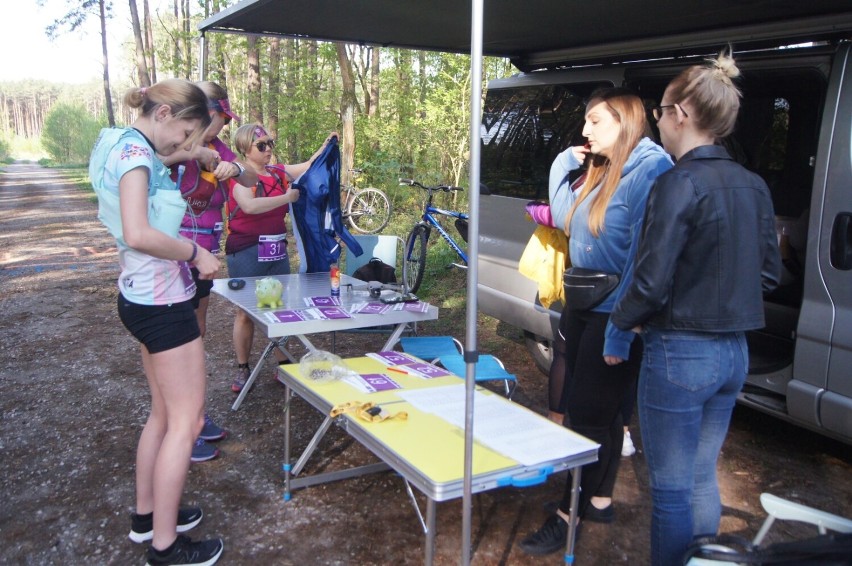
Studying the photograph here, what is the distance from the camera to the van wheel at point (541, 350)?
4.61m

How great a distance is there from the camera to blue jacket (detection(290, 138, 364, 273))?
4559 millimetres

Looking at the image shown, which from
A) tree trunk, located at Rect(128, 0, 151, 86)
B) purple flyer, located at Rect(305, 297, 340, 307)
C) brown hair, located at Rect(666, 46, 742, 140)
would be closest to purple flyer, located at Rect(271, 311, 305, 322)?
purple flyer, located at Rect(305, 297, 340, 307)

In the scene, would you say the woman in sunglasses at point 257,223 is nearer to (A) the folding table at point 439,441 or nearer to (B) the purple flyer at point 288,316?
(B) the purple flyer at point 288,316

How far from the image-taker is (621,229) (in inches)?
95.9

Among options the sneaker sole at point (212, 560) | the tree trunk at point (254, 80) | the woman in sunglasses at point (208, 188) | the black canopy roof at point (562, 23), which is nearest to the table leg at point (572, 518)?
the sneaker sole at point (212, 560)

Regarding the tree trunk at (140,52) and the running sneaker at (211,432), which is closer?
the running sneaker at (211,432)

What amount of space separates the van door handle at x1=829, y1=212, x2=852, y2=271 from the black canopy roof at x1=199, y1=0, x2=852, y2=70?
0.90 m

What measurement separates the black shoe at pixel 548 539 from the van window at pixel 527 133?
2295 millimetres

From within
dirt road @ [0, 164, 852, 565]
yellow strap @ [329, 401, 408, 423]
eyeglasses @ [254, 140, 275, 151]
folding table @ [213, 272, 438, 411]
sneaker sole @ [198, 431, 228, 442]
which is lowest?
dirt road @ [0, 164, 852, 565]

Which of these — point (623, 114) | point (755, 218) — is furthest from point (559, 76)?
point (755, 218)

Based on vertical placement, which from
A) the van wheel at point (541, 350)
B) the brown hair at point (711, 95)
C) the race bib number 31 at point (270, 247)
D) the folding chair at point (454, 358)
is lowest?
the van wheel at point (541, 350)

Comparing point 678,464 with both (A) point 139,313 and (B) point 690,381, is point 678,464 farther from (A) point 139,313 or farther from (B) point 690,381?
(A) point 139,313

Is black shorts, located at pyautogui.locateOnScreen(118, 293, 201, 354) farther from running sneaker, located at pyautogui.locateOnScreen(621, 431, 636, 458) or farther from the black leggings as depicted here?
running sneaker, located at pyautogui.locateOnScreen(621, 431, 636, 458)

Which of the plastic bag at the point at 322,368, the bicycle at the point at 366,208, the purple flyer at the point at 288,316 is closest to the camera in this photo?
the plastic bag at the point at 322,368
